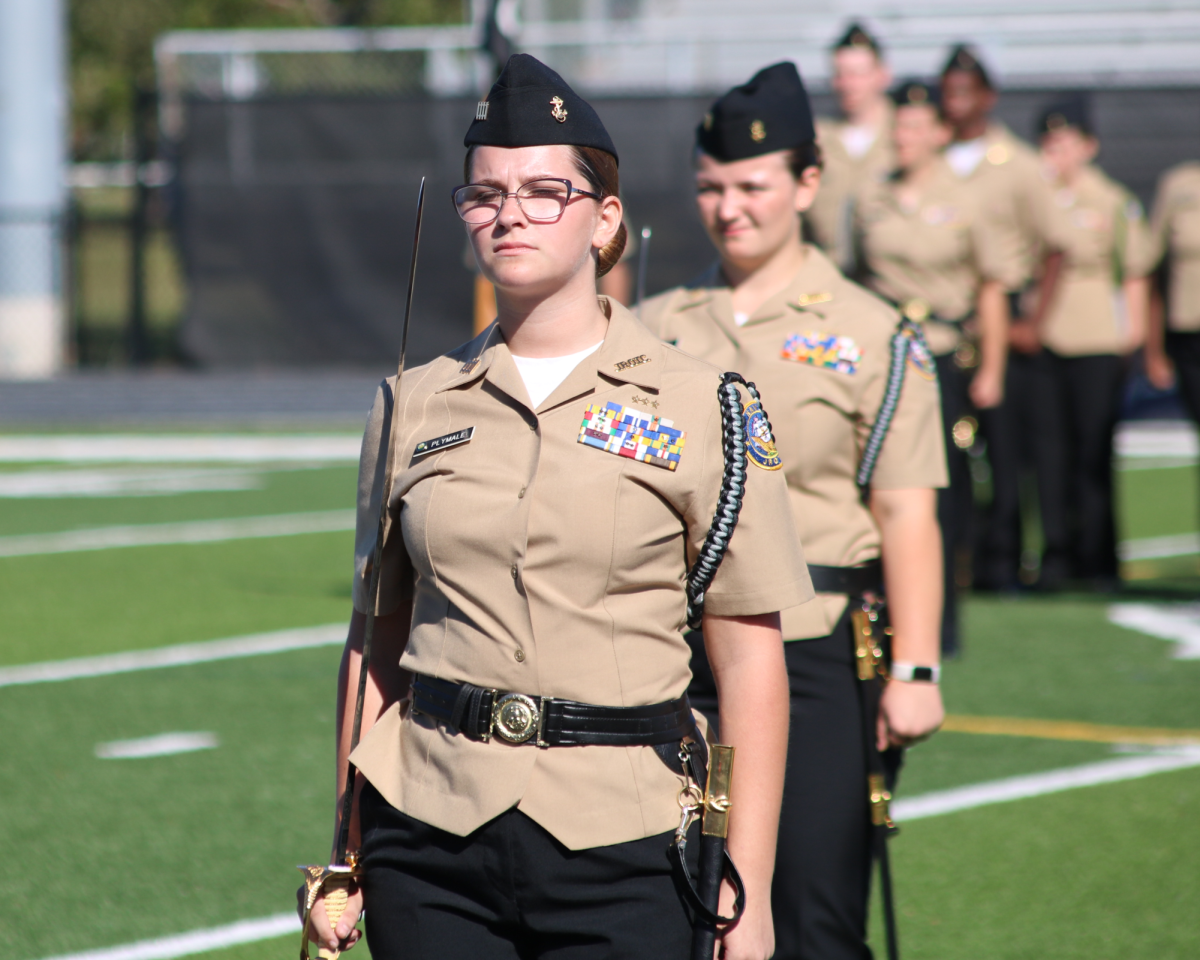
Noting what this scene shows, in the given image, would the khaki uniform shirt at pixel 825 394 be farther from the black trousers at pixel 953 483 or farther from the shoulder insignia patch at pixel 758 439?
the black trousers at pixel 953 483

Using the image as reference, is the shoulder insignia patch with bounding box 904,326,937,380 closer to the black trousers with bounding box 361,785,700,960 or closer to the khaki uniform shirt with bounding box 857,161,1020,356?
the black trousers with bounding box 361,785,700,960

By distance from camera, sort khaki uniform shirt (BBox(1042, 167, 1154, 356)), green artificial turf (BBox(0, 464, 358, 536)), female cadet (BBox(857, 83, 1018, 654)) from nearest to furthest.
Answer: female cadet (BBox(857, 83, 1018, 654))
khaki uniform shirt (BBox(1042, 167, 1154, 356))
green artificial turf (BBox(0, 464, 358, 536))

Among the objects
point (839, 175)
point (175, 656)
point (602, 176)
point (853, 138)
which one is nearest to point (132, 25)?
point (853, 138)

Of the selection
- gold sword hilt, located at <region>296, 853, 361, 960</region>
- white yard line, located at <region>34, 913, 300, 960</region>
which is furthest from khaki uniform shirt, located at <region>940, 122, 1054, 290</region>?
gold sword hilt, located at <region>296, 853, 361, 960</region>

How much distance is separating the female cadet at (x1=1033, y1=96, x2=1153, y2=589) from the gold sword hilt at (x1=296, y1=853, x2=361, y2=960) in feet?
24.2

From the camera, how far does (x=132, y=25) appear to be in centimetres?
4997

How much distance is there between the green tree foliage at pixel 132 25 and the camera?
155ft

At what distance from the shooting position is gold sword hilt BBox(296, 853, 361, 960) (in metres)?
2.54

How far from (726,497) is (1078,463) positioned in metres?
7.62

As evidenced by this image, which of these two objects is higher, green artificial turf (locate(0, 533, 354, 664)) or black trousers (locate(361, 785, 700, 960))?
black trousers (locate(361, 785, 700, 960))

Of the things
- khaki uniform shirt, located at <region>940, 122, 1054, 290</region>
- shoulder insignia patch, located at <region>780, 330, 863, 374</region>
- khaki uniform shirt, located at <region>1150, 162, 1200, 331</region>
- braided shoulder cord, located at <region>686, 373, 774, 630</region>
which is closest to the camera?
braided shoulder cord, located at <region>686, 373, 774, 630</region>

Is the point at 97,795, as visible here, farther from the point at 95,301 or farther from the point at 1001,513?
the point at 95,301

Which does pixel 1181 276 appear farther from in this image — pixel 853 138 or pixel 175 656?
pixel 175 656

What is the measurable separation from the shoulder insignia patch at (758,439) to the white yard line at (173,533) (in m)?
8.49
